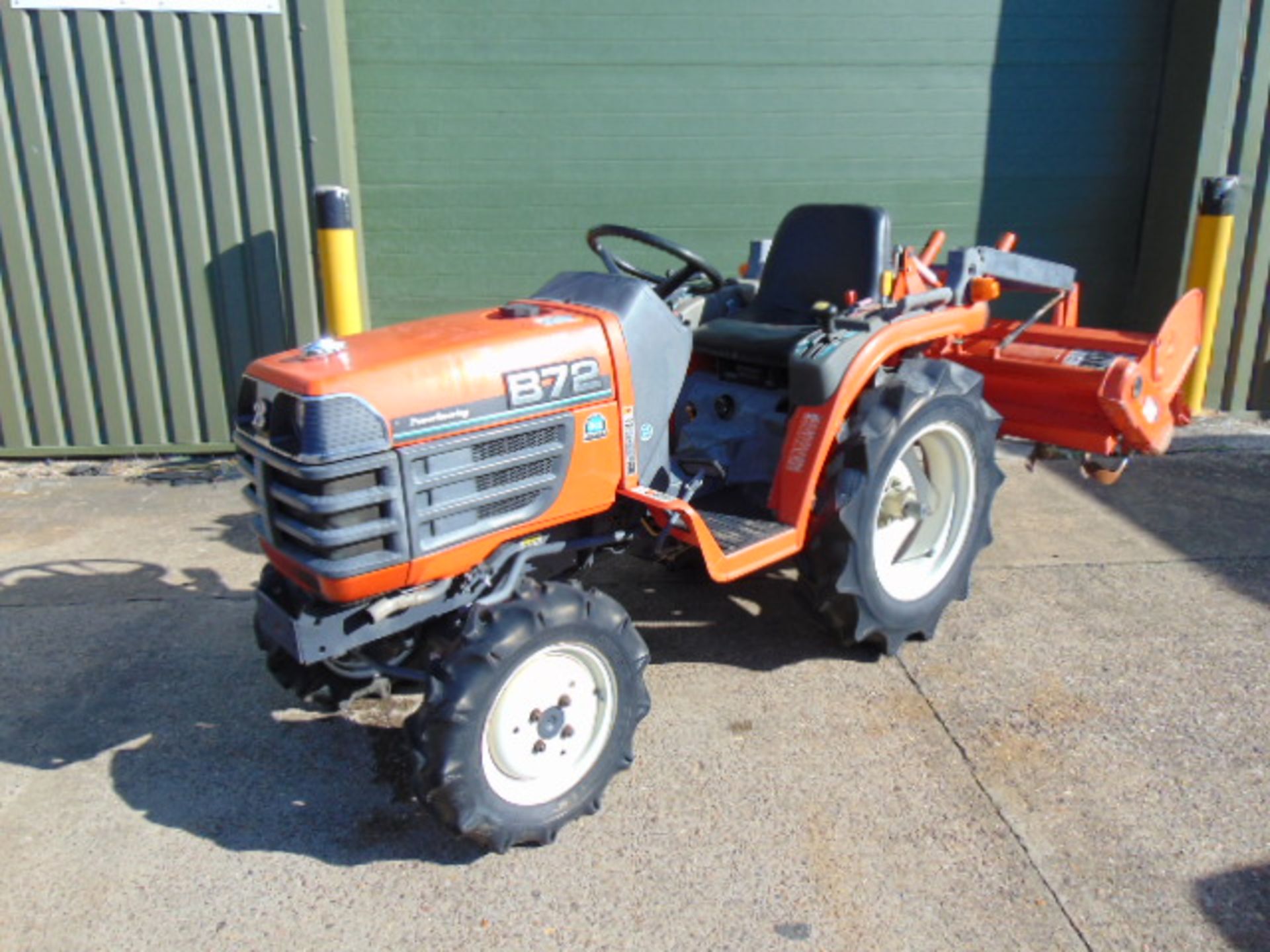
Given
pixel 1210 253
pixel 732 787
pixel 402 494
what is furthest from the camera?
pixel 1210 253

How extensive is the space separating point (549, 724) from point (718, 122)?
4334mm

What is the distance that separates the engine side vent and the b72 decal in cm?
6

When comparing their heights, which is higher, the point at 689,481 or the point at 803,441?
the point at 803,441

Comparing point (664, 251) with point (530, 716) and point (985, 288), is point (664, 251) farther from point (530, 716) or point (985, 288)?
point (530, 716)

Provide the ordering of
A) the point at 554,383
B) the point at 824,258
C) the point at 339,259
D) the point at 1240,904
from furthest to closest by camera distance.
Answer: the point at 339,259, the point at 824,258, the point at 554,383, the point at 1240,904

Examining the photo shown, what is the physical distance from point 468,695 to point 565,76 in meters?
4.42

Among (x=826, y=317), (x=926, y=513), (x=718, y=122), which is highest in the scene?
(x=718, y=122)

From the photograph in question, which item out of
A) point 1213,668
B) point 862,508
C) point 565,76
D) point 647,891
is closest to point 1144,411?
point 1213,668

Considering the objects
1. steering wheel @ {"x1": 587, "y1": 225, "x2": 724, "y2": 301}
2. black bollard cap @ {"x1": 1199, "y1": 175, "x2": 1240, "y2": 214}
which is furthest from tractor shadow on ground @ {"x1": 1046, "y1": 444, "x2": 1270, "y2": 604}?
steering wheel @ {"x1": 587, "y1": 225, "x2": 724, "y2": 301}

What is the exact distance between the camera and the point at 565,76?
229 inches

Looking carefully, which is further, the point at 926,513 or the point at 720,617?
the point at 720,617

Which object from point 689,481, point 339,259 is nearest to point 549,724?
point 689,481

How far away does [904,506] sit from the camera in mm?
3604

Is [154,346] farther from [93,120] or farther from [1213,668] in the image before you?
[1213,668]
